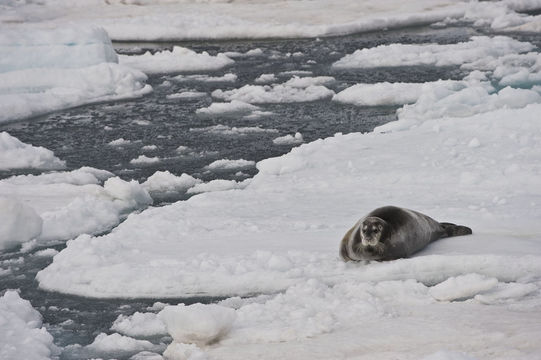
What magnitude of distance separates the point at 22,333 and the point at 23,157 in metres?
4.86

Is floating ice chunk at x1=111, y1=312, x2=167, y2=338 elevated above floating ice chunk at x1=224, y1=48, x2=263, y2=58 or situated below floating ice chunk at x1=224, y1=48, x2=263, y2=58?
below

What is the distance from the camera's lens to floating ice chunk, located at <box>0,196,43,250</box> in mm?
6102

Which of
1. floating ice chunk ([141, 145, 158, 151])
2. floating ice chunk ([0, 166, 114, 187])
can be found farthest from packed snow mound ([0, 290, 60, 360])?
floating ice chunk ([141, 145, 158, 151])

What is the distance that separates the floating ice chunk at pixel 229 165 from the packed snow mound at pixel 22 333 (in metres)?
4.02

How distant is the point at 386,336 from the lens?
12.5 feet

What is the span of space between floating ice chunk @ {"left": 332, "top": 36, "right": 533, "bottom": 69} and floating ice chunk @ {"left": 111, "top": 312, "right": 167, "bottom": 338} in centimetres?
999

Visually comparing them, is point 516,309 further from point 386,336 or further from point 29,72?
point 29,72

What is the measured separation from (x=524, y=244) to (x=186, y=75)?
1001 cm

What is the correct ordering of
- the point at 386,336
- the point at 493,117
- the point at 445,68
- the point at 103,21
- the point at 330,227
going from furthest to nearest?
the point at 103,21 < the point at 445,68 < the point at 493,117 < the point at 330,227 < the point at 386,336

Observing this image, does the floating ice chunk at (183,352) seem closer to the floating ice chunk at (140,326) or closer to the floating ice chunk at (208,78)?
the floating ice chunk at (140,326)

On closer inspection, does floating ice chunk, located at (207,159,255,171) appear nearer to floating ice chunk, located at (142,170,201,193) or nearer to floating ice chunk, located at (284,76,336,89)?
floating ice chunk, located at (142,170,201,193)

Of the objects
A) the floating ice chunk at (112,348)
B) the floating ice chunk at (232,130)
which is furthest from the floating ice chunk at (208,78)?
the floating ice chunk at (112,348)

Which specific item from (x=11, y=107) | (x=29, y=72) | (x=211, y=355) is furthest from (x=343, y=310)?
(x=29, y=72)

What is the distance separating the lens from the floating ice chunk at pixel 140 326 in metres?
4.34
